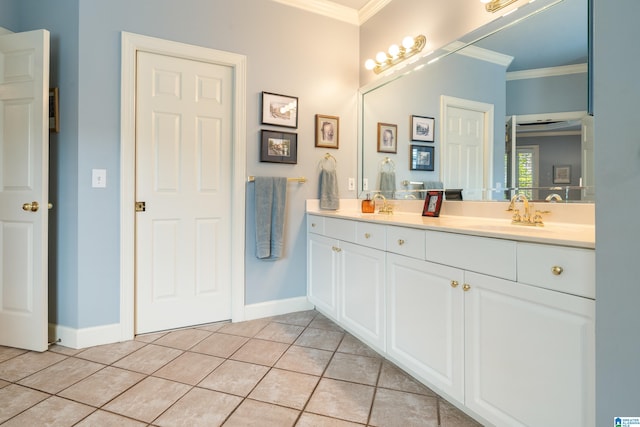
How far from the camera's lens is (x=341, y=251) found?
2.24 metres

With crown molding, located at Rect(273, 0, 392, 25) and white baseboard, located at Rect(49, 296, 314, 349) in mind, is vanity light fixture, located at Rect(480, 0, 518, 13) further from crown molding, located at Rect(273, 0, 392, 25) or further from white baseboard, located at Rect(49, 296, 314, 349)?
white baseboard, located at Rect(49, 296, 314, 349)

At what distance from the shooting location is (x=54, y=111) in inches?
81.7

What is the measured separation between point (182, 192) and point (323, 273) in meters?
1.21

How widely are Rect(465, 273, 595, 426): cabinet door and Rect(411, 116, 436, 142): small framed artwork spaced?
129cm

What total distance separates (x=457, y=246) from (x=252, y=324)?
1723mm

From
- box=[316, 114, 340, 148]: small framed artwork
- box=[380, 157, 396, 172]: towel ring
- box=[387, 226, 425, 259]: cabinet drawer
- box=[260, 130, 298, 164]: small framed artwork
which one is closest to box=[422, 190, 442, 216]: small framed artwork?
box=[380, 157, 396, 172]: towel ring

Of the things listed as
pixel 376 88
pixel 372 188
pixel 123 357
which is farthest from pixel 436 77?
pixel 123 357

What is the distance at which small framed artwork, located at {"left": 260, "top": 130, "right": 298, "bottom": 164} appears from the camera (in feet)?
8.36

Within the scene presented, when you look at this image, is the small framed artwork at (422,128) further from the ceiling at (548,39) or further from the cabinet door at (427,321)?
the cabinet door at (427,321)

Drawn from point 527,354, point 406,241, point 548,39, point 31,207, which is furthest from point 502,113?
point 31,207

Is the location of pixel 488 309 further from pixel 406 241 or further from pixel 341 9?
pixel 341 9

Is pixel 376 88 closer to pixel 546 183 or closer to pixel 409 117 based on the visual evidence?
pixel 409 117

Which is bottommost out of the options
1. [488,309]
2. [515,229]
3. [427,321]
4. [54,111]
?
[427,321]

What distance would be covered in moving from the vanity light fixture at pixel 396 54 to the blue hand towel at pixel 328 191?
953 millimetres
